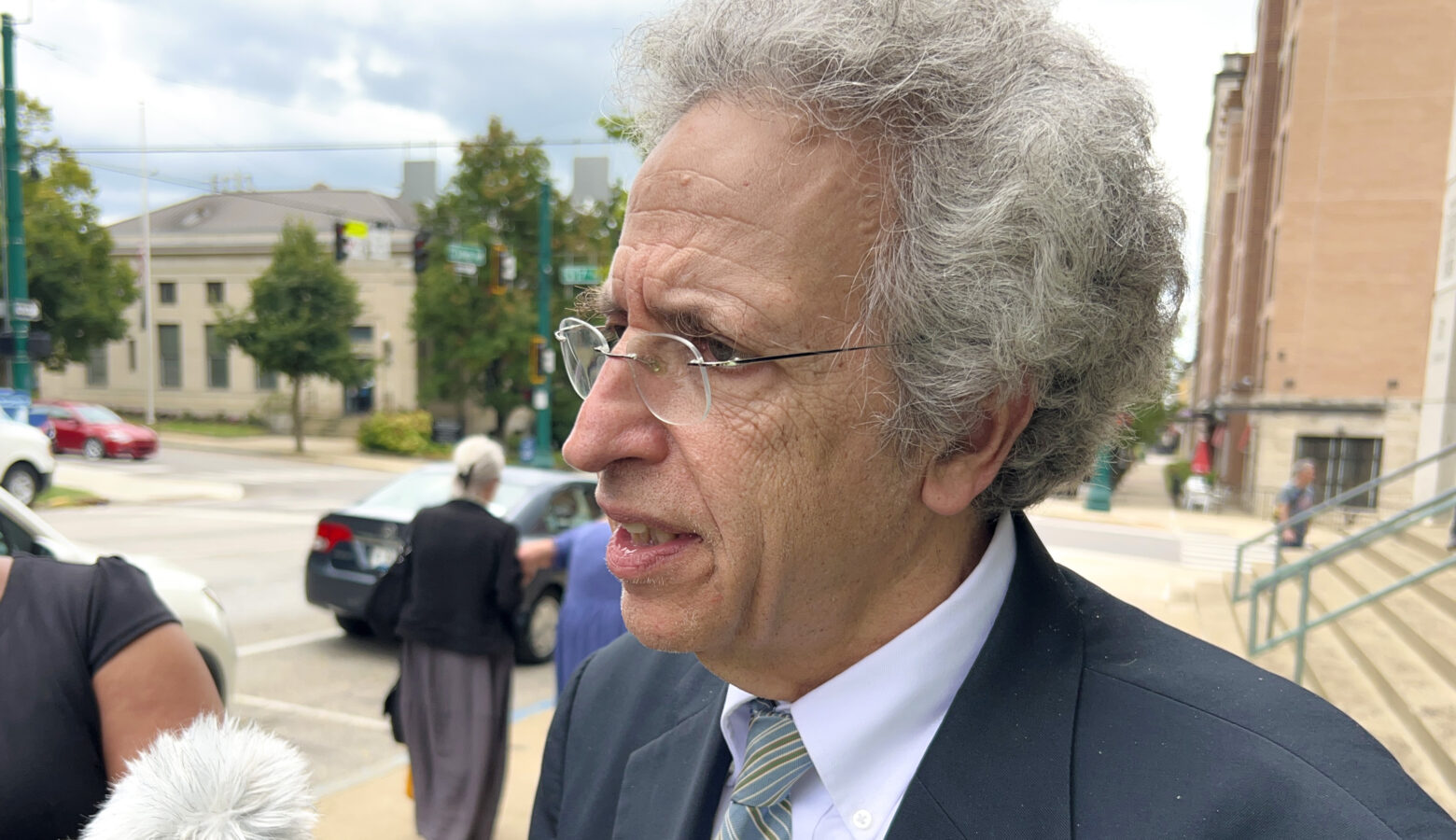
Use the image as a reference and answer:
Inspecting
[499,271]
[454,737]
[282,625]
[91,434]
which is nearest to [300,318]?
[91,434]

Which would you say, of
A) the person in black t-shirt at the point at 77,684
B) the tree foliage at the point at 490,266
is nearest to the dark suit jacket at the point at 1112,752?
the person in black t-shirt at the point at 77,684

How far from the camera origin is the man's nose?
3.76 ft

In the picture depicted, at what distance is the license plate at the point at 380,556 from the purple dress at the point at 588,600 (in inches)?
129

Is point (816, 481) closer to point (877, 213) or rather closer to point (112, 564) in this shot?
point (877, 213)

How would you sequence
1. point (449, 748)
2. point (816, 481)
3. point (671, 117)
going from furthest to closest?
point (449, 748), point (671, 117), point (816, 481)

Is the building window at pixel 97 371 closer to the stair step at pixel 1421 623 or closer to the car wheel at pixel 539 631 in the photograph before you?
the car wheel at pixel 539 631

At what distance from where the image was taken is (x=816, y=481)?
1.11 meters

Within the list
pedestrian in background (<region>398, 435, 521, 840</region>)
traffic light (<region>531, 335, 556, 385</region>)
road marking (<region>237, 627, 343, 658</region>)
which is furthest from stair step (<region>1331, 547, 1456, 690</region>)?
traffic light (<region>531, 335, 556, 385</region>)

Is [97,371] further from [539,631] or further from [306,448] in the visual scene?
[539,631]

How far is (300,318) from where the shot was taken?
1166 inches

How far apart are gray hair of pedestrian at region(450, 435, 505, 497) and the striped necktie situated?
3578mm

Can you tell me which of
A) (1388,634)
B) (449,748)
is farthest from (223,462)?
(1388,634)

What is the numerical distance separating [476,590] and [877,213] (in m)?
3.65

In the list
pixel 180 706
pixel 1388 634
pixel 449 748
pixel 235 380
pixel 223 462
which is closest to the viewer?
pixel 180 706
